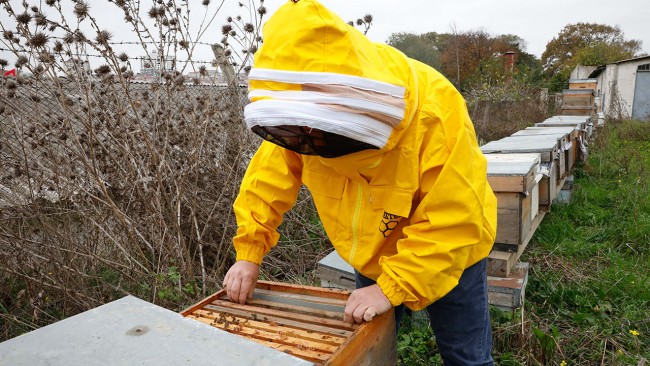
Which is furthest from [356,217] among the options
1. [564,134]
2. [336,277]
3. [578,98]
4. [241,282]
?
[578,98]

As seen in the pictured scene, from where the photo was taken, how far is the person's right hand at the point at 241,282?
1686 mm

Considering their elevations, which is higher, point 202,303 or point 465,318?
point 202,303

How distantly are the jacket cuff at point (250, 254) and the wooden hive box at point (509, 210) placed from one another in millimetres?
1611

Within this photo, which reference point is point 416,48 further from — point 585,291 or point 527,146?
point 585,291

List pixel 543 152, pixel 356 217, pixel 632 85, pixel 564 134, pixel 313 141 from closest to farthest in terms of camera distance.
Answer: pixel 313 141 → pixel 356 217 → pixel 543 152 → pixel 564 134 → pixel 632 85

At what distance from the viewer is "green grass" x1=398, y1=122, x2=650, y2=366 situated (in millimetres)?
2459

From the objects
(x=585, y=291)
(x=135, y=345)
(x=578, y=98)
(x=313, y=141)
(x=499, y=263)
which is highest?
(x=578, y=98)

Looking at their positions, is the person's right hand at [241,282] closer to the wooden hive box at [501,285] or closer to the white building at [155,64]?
the wooden hive box at [501,285]

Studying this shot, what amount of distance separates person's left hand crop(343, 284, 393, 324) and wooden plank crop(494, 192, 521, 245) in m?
1.53

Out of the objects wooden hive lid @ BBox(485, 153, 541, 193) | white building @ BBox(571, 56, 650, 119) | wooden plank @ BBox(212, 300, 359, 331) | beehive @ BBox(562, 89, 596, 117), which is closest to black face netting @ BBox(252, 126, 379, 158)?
wooden plank @ BBox(212, 300, 359, 331)

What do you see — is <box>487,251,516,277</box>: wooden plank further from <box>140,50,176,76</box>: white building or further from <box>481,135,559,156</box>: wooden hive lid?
<box>140,50,176,76</box>: white building

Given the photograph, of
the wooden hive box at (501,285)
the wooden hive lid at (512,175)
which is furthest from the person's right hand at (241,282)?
the wooden hive lid at (512,175)

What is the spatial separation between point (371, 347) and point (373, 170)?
1.94 ft

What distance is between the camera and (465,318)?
67.7 inches
